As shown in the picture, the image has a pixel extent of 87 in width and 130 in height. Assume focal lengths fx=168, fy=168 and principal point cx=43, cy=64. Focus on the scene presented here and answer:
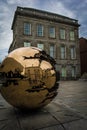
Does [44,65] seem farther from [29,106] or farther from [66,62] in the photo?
[66,62]

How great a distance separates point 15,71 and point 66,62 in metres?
29.1

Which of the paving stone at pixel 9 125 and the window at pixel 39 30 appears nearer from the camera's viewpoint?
the paving stone at pixel 9 125

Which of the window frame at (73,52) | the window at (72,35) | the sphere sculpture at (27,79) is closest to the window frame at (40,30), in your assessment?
the window at (72,35)

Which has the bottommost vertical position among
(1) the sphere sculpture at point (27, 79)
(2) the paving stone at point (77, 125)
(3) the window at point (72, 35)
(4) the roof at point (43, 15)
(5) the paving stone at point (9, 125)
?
(5) the paving stone at point (9, 125)

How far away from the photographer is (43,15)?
1242 inches

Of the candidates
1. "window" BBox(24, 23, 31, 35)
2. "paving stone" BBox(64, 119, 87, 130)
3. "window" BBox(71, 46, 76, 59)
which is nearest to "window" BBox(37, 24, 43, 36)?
"window" BBox(24, 23, 31, 35)

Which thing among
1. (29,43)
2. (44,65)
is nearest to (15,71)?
(44,65)

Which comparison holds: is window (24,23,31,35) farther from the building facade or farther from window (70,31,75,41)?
the building facade

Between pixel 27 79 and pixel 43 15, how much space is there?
28.9 m

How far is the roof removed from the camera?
96.2ft

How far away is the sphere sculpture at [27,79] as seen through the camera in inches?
169

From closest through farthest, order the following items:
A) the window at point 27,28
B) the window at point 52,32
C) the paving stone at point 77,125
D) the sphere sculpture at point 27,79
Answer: the paving stone at point 77,125, the sphere sculpture at point 27,79, the window at point 27,28, the window at point 52,32

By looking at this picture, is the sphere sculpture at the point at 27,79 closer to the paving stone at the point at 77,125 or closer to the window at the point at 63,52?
the paving stone at the point at 77,125

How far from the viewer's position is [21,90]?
168 inches
